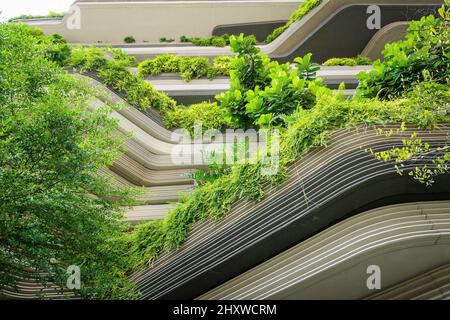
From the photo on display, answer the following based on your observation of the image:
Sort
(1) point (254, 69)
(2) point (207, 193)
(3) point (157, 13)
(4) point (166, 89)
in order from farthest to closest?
(3) point (157, 13)
(4) point (166, 89)
(1) point (254, 69)
(2) point (207, 193)

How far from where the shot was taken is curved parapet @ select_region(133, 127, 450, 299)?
4070mm

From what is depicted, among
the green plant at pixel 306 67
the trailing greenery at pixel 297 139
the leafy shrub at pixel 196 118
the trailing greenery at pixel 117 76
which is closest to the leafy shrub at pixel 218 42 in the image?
the leafy shrub at pixel 196 118

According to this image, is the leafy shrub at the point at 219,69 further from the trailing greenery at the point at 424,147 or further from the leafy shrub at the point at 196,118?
the trailing greenery at the point at 424,147

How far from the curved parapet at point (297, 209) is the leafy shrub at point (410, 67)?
3.68 ft

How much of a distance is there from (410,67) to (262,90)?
2229 mm

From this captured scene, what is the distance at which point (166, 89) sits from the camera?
11.0m

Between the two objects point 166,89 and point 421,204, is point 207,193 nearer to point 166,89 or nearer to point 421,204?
point 421,204

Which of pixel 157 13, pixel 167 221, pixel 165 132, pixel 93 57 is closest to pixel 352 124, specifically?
pixel 167 221

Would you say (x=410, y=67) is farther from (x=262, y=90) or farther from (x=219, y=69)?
(x=219, y=69)

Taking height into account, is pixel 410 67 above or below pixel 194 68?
below

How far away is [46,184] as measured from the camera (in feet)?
13.9

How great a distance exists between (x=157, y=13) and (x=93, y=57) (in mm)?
8363

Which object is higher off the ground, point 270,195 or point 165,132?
point 165,132

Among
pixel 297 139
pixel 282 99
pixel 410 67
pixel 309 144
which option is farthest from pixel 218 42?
pixel 309 144
